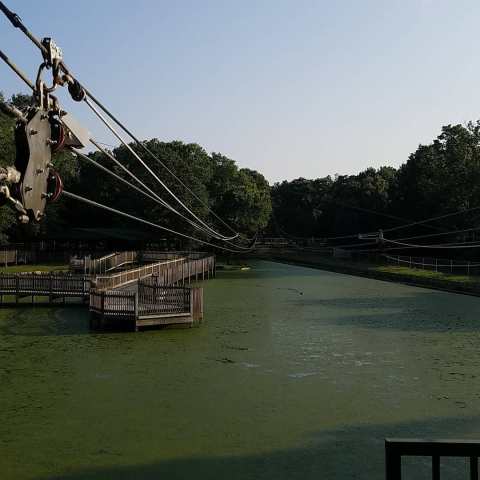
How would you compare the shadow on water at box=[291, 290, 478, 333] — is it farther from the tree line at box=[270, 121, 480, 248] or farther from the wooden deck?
the wooden deck

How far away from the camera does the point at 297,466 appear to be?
9.69m

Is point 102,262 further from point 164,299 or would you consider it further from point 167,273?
point 164,299

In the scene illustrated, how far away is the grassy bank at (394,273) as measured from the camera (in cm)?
3684

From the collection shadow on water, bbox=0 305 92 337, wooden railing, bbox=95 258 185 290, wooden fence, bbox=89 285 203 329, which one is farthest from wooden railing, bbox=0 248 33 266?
wooden fence, bbox=89 285 203 329

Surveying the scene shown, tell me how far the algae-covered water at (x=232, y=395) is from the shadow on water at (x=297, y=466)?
0.10ft

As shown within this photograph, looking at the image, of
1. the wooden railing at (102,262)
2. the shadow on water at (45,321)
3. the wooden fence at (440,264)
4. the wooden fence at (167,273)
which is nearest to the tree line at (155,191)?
the wooden fence at (167,273)

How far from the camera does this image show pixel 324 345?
1977cm

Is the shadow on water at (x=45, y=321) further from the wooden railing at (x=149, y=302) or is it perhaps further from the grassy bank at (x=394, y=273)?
the grassy bank at (x=394, y=273)

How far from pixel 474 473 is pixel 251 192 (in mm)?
69618

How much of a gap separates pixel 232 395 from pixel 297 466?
4.19m

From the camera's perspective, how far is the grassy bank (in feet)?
121

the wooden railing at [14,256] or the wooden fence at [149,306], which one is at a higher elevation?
the wooden railing at [14,256]

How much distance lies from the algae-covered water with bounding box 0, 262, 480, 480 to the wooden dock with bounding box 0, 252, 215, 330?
0.77m

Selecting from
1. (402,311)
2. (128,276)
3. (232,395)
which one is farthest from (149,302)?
(402,311)
